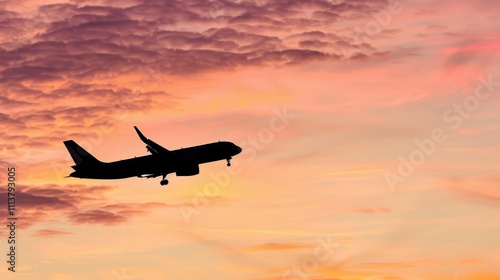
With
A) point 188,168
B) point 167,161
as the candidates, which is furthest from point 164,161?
point 188,168

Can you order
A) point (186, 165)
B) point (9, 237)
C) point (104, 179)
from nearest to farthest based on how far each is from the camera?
point (9, 237)
point (186, 165)
point (104, 179)

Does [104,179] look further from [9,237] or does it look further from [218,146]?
[9,237]

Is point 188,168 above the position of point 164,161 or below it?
below

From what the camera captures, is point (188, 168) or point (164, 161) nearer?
point (188, 168)

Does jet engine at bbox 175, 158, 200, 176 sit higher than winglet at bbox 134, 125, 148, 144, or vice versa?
winglet at bbox 134, 125, 148, 144

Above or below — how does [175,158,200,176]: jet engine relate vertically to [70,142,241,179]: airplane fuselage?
below

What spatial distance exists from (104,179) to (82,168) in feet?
19.9

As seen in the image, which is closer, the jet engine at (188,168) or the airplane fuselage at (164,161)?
the jet engine at (188,168)

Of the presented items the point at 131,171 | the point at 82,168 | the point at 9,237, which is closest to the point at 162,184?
the point at 131,171

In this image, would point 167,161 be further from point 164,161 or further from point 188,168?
point 188,168

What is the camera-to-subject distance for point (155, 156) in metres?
183

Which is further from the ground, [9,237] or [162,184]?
[162,184]

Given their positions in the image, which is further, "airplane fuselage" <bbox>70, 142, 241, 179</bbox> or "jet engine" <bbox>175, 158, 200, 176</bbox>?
"airplane fuselage" <bbox>70, 142, 241, 179</bbox>

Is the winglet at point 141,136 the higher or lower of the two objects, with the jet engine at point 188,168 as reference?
higher
